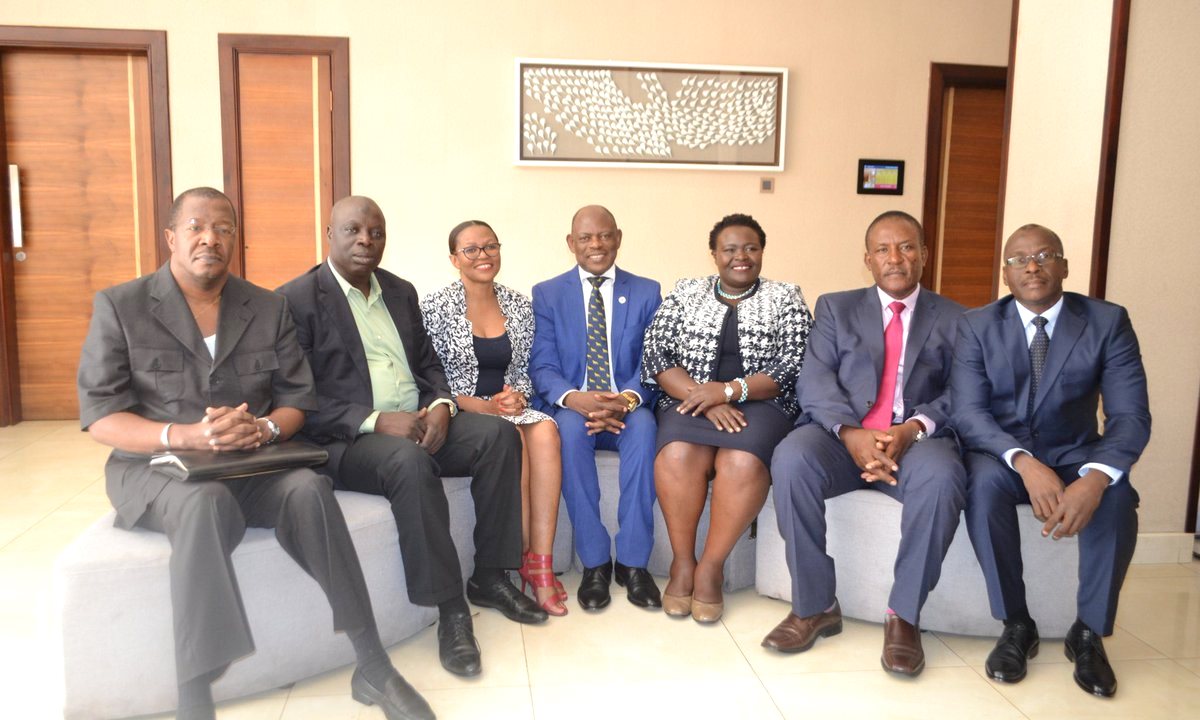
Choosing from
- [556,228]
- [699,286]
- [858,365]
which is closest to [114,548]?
[699,286]

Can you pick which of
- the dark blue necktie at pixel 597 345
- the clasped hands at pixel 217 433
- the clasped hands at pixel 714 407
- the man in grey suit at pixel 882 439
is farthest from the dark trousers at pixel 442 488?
the man in grey suit at pixel 882 439

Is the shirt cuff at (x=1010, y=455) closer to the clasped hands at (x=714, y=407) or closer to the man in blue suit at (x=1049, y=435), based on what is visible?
the man in blue suit at (x=1049, y=435)

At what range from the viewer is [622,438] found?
10.1ft

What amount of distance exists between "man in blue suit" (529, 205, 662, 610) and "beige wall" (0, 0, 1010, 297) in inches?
86.3

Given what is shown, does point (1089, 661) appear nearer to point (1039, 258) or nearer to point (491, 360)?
point (1039, 258)

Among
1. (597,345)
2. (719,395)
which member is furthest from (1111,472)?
(597,345)

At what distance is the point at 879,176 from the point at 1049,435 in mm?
3332

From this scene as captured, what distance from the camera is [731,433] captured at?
287 centimetres

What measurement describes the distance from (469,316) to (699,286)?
2.86 feet

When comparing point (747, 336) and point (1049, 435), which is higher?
point (747, 336)

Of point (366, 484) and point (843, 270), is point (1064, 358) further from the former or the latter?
point (843, 270)

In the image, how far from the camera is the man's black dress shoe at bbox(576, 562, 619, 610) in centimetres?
287

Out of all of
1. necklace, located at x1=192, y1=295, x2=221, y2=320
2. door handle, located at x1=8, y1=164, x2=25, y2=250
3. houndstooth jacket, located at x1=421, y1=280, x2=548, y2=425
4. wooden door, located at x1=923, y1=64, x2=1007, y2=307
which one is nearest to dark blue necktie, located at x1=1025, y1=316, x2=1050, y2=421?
houndstooth jacket, located at x1=421, y1=280, x2=548, y2=425

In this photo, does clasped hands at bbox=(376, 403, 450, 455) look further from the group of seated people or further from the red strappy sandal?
the red strappy sandal
